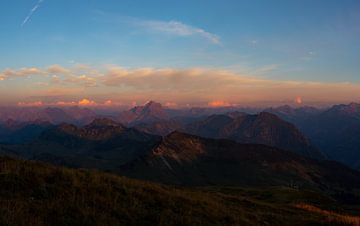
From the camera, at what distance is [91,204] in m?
18.0

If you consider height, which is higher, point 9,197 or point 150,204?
point 9,197

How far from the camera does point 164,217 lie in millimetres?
18125

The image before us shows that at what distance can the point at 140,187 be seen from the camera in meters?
23.3

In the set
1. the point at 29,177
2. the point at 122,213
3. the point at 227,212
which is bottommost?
the point at 227,212

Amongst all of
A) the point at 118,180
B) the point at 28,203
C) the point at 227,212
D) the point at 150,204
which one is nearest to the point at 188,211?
the point at 150,204

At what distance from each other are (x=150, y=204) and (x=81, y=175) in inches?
188

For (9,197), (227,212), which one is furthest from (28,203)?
(227,212)

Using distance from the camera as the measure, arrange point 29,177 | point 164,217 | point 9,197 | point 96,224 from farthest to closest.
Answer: point 29,177 < point 164,217 < point 9,197 < point 96,224

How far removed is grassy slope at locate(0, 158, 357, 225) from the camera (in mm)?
15789

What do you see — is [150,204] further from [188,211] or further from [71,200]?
[71,200]

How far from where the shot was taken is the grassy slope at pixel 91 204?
1579cm

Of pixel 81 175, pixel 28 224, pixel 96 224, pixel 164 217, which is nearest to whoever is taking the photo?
pixel 28 224

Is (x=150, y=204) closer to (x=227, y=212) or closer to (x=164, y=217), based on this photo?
(x=164, y=217)

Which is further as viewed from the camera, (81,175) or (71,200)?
(81,175)
